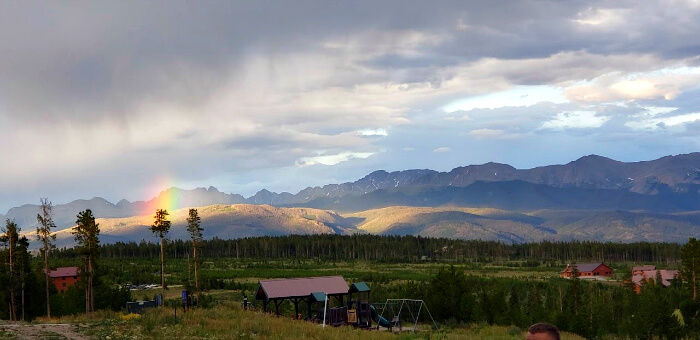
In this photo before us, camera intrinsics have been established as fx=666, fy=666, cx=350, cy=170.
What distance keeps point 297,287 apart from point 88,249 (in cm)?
2380

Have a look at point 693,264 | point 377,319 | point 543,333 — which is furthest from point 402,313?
point 543,333

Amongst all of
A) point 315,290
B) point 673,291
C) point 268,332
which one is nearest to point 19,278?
point 315,290

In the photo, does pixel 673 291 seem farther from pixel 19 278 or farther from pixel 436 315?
pixel 19 278

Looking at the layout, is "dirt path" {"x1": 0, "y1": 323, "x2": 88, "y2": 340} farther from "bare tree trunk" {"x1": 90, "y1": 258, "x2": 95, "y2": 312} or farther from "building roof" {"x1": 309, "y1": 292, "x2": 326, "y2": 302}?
"bare tree trunk" {"x1": 90, "y1": 258, "x2": 95, "y2": 312}

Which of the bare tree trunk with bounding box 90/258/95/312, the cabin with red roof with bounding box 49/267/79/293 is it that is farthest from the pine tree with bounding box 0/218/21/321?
A: the cabin with red roof with bounding box 49/267/79/293

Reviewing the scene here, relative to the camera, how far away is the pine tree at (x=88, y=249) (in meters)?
62.8

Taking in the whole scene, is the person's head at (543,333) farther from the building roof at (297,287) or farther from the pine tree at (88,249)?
the pine tree at (88,249)

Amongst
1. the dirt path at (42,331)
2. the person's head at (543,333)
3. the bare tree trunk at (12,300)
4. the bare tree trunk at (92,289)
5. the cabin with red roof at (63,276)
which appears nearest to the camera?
the person's head at (543,333)

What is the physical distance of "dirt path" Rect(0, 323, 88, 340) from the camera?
1310 inches

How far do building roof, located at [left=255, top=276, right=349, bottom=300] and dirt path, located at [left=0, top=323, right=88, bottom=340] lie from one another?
17345mm

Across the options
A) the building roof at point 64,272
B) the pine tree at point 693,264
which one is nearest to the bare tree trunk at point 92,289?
the building roof at point 64,272

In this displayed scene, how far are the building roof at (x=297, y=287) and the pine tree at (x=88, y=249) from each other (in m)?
18.7

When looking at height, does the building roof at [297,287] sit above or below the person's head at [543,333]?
below

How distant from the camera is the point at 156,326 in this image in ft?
125
